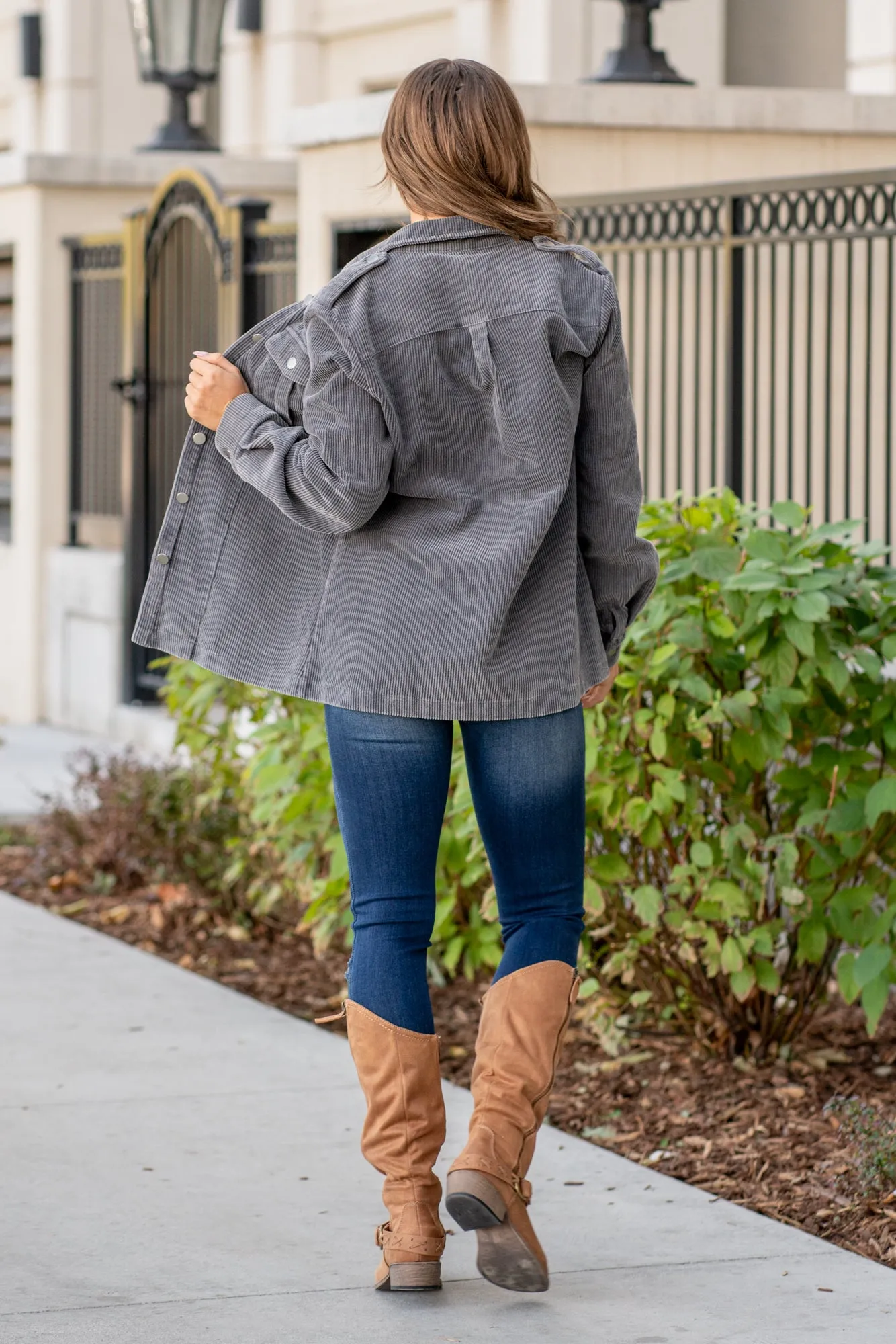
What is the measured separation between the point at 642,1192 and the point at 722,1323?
0.66m

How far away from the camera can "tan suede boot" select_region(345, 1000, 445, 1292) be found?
3154mm

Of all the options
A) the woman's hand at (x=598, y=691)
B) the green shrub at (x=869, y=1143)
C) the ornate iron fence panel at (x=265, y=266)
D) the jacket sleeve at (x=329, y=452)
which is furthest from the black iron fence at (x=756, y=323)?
the jacket sleeve at (x=329, y=452)

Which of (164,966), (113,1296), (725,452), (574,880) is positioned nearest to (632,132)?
(725,452)

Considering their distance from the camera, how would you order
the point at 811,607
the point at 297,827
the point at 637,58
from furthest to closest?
the point at 637,58 < the point at 297,827 < the point at 811,607

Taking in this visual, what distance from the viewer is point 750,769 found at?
4.38 m

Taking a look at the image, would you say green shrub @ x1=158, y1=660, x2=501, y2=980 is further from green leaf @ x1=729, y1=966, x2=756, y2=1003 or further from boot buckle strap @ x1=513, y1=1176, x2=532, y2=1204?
boot buckle strap @ x1=513, y1=1176, x2=532, y2=1204

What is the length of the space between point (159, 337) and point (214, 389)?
23.4ft

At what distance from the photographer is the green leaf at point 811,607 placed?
3994 mm

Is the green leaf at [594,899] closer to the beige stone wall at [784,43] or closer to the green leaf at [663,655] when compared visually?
the green leaf at [663,655]

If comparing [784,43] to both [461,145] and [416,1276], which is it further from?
[416,1276]

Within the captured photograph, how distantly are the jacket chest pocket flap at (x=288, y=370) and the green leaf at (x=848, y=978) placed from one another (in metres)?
1.77

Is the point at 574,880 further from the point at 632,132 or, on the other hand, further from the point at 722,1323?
the point at 632,132

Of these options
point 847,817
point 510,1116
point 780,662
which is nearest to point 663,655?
point 780,662

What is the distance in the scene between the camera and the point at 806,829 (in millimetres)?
4367
